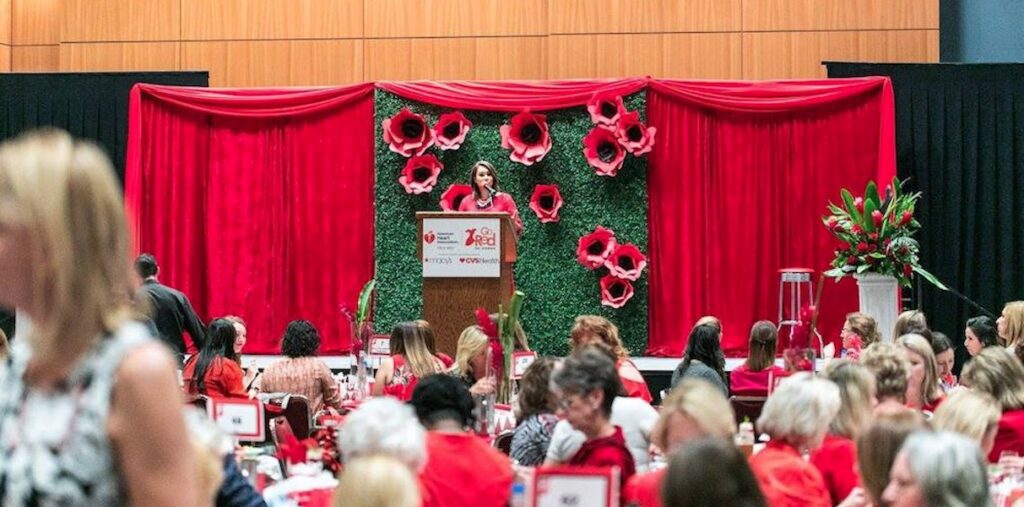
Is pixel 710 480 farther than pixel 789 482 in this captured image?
No

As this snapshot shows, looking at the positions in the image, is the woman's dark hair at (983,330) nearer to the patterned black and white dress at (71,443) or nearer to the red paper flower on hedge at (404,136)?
the red paper flower on hedge at (404,136)

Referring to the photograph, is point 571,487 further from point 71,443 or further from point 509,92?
point 509,92

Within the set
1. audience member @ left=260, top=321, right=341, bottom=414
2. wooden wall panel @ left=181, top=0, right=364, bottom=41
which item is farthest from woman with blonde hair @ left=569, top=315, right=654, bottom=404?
wooden wall panel @ left=181, top=0, right=364, bottom=41

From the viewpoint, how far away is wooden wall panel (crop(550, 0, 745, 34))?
1262 cm

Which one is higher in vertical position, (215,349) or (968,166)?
(968,166)

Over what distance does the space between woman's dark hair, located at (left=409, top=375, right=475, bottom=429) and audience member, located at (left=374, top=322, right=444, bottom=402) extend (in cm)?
273

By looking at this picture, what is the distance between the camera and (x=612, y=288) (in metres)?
11.7

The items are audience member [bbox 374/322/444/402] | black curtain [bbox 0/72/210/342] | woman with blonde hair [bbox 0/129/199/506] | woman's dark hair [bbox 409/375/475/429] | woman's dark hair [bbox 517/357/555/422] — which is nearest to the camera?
woman with blonde hair [bbox 0/129/199/506]

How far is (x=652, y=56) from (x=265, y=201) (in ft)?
11.5

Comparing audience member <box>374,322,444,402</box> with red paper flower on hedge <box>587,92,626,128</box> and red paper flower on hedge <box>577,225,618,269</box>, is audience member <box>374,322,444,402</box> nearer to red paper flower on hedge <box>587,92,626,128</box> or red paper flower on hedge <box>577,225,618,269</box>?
red paper flower on hedge <box>577,225,618,269</box>

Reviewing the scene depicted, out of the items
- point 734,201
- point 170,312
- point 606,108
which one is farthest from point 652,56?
point 170,312

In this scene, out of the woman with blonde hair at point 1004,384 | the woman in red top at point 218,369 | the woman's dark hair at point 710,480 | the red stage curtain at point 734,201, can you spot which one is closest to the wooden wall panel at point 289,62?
the red stage curtain at point 734,201

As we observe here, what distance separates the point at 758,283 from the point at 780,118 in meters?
1.32

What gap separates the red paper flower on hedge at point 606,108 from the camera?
11.5 metres
